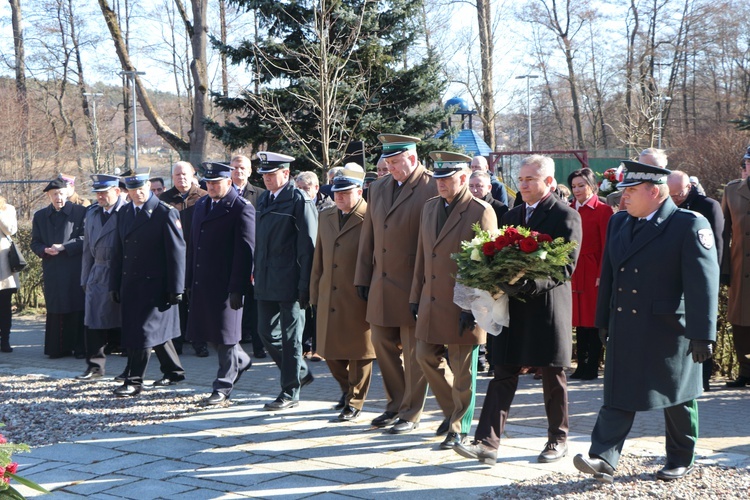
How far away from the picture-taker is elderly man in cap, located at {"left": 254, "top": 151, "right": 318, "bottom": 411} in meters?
7.91

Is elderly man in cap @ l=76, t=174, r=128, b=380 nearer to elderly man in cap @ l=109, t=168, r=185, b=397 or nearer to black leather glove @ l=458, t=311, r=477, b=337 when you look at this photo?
elderly man in cap @ l=109, t=168, r=185, b=397

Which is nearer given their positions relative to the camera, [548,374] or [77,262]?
[548,374]

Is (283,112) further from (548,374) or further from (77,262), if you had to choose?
(548,374)

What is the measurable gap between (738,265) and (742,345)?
77 centimetres

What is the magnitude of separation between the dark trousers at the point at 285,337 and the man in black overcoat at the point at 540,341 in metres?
2.35

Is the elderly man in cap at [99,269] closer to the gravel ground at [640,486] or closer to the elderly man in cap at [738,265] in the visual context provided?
the gravel ground at [640,486]

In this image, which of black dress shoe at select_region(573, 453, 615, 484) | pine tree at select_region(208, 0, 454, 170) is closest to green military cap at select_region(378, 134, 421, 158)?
black dress shoe at select_region(573, 453, 615, 484)

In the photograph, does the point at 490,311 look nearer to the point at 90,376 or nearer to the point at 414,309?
the point at 414,309

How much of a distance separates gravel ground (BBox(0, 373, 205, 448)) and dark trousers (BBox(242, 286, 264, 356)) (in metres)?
1.88

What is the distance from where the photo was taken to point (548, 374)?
6.13m

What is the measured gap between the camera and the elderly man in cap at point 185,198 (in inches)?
425

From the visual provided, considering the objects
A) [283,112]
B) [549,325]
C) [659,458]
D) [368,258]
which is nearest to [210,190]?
[368,258]

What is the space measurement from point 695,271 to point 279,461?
10.00ft

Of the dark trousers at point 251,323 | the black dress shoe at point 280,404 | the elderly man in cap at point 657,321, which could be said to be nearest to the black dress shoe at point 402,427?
the black dress shoe at point 280,404
